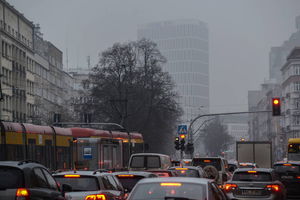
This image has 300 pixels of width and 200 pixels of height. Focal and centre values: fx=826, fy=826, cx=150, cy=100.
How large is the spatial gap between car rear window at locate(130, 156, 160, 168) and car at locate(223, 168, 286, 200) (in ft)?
42.0

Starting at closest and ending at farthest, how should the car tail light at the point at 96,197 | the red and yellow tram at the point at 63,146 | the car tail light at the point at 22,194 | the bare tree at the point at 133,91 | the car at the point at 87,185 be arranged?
the car tail light at the point at 22,194
the car tail light at the point at 96,197
the car at the point at 87,185
the red and yellow tram at the point at 63,146
the bare tree at the point at 133,91

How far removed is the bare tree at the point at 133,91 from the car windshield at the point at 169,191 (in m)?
69.4

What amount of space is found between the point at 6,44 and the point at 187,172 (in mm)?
67632

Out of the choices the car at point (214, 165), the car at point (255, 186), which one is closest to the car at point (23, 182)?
the car at point (255, 186)

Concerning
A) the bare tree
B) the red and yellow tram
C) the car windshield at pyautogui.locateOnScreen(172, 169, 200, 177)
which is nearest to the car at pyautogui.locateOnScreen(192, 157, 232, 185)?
the car windshield at pyautogui.locateOnScreen(172, 169, 200, 177)

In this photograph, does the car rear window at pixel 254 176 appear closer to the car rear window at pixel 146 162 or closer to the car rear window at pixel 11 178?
the car rear window at pixel 11 178

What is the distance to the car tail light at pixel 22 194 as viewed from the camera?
537 inches

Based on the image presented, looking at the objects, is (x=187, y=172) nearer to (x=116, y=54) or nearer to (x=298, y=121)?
(x=116, y=54)

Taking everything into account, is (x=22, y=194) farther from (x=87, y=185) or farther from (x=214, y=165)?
(x=214, y=165)

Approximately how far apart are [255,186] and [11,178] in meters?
10.8

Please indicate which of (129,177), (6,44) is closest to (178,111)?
(6,44)

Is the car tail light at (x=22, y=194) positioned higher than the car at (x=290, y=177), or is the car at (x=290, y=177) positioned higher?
the car tail light at (x=22, y=194)

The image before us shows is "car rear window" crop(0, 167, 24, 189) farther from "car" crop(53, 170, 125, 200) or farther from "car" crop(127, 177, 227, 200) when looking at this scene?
"car" crop(53, 170, 125, 200)

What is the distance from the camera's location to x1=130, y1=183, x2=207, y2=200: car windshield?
12.1m
